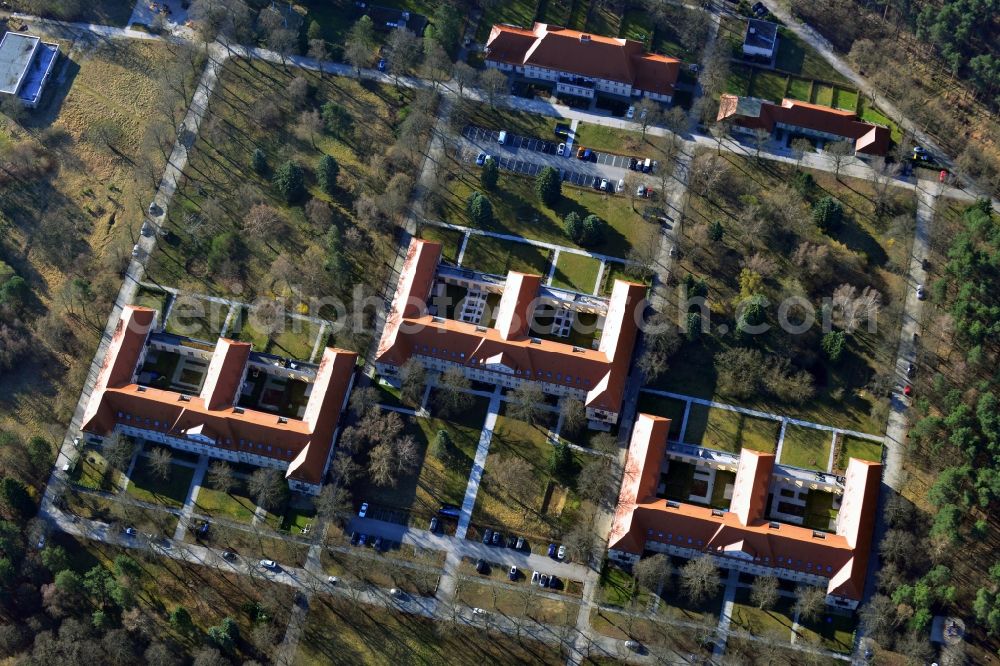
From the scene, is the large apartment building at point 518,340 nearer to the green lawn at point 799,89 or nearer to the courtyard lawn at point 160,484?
the courtyard lawn at point 160,484

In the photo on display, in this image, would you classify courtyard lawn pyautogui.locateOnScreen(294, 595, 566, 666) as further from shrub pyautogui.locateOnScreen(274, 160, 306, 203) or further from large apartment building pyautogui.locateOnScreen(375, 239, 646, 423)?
shrub pyautogui.locateOnScreen(274, 160, 306, 203)

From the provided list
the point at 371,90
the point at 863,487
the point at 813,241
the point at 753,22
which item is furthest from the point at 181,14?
the point at 863,487

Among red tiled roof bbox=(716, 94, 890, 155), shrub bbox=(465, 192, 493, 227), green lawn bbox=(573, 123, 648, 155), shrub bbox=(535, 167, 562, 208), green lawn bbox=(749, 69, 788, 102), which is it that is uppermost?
green lawn bbox=(749, 69, 788, 102)

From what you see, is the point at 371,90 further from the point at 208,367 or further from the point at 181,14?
the point at 208,367

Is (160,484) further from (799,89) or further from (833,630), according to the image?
(799,89)

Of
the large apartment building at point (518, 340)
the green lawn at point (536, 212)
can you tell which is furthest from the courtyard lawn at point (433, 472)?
the green lawn at point (536, 212)

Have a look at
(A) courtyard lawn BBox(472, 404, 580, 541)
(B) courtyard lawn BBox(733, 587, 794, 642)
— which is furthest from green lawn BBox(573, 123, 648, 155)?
(B) courtyard lawn BBox(733, 587, 794, 642)

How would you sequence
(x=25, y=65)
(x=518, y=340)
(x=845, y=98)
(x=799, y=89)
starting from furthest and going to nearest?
(x=25, y=65), (x=799, y=89), (x=845, y=98), (x=518, y=340)

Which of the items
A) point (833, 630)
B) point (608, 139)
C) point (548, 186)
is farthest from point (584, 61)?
point (833, 630)
